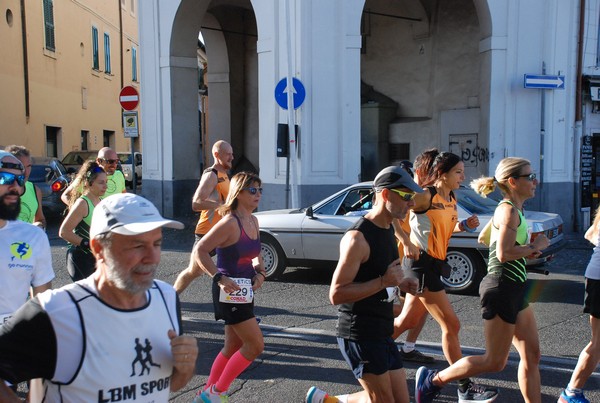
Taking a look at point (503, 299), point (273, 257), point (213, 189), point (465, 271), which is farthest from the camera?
point (273, 257)

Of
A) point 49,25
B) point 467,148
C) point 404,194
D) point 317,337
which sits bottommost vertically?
point 317,337

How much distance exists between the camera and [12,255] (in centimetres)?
328

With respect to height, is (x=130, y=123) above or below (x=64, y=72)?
below

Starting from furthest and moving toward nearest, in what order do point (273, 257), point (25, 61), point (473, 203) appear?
point (25, 61), point (273, 257), point (473, 203)

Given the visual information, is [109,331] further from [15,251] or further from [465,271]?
[465,271]

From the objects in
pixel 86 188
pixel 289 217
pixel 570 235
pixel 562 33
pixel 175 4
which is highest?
pixel 175 4

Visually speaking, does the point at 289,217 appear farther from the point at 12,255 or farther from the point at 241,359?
the point at 12,255

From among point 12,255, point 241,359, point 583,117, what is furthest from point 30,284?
point 583,117

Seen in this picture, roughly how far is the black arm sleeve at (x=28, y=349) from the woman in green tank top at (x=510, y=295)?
2937 mm

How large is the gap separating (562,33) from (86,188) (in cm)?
Result: 1241

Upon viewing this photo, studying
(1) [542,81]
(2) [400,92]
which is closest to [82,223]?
(1) [542,81]

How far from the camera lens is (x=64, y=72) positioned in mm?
27406

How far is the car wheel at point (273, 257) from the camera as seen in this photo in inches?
370

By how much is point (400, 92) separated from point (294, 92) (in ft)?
21.6
